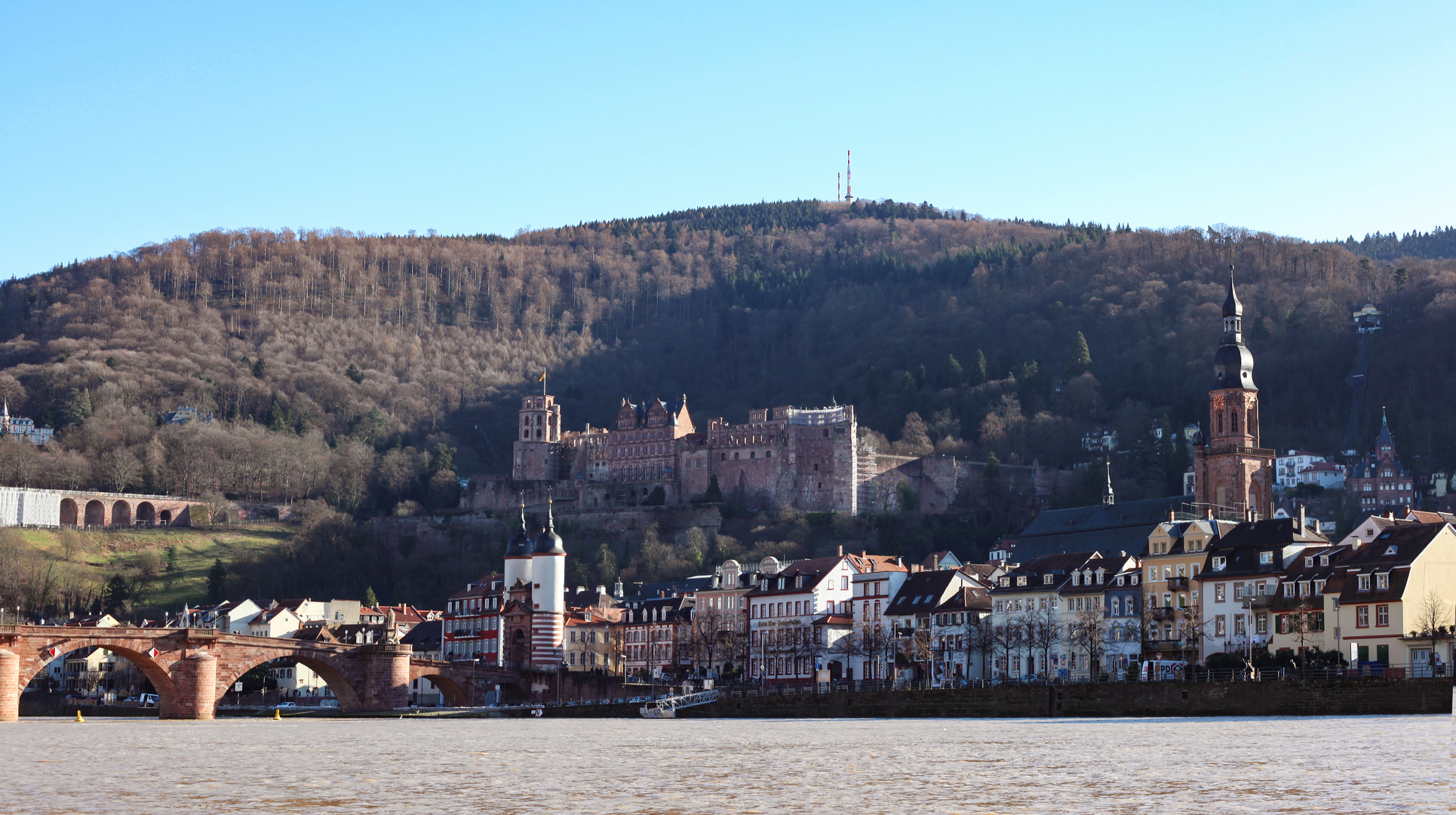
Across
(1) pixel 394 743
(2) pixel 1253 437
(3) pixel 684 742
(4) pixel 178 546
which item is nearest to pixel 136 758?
(1) pixel 394 743

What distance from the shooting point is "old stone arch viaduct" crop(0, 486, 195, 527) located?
149m

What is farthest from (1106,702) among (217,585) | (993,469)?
(217,585)

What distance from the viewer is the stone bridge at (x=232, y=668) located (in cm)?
7375

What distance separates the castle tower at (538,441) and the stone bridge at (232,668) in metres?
68.3

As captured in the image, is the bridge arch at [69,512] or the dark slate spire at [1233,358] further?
the bridge arch at [69,512]

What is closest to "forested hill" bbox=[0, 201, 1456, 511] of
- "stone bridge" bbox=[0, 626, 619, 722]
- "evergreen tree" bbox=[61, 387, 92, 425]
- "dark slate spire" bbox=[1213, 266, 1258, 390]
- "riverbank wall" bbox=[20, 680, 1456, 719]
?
"evergreen tree" bbox=[61, 387, 92, 425]

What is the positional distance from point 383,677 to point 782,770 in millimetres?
53786

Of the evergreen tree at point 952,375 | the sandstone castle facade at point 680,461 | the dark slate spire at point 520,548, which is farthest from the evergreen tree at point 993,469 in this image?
the dark slate spire at point 520,548

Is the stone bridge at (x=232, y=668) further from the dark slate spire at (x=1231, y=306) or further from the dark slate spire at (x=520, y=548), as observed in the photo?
the dark slate spire at (x=1231, y=306)

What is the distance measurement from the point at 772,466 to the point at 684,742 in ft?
341

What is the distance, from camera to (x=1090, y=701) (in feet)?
198

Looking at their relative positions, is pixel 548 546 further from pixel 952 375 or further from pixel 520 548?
pixel 952 375

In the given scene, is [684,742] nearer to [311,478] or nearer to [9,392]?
[311,478]

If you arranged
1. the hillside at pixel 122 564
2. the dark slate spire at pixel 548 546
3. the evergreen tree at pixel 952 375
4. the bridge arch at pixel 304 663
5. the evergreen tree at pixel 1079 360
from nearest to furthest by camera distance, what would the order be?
1. the bridge arch at pixel 304 663
2. the dark slate spire at pixel 548 546
3. the hillside at pixel 122 564
4. the evergreen tree at pixel 1079 360
5. the evergreen tree at pixel 952 375
